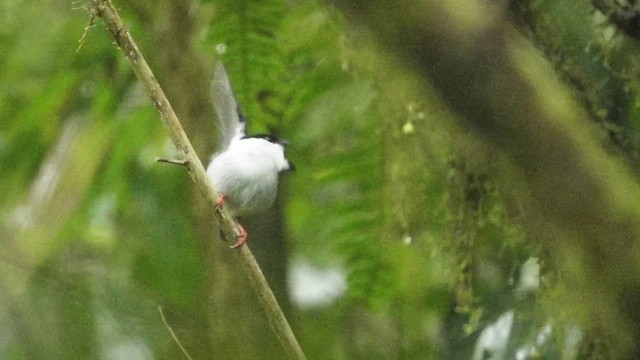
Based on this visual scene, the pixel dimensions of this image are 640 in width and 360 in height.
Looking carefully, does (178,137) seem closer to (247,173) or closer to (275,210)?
(247,173)

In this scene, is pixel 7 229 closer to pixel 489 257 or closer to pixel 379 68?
pixel 489 257

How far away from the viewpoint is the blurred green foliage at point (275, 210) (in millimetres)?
954

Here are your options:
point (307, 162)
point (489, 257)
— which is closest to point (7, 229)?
point (307, 162)

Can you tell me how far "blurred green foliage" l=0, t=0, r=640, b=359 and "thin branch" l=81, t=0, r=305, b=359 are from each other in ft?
0.56

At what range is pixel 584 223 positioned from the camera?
1.67 feet

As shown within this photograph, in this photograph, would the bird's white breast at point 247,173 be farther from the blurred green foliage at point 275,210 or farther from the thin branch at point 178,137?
the thin branch at point 178,137

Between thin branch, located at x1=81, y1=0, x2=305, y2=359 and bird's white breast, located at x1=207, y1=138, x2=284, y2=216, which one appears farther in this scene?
bird's white breast, located at x1=207, y1=138, x2=284, y2=216

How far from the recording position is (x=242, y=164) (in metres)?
1.11

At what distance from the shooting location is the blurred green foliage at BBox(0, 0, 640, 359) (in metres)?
0.95

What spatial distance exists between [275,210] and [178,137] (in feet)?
2.03

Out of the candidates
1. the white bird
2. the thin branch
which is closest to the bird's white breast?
the white bird

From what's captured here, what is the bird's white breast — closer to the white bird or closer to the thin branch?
the white bird

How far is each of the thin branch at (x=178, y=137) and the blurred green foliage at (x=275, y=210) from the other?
0.17 meters

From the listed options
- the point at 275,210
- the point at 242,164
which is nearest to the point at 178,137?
the point at 242,164
